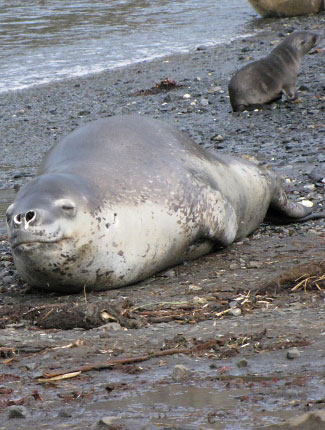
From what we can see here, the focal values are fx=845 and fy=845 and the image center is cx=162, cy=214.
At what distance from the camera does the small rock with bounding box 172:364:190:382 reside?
9.51 feet

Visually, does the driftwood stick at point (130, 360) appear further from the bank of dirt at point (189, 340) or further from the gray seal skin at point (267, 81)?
the gray seal skin at point (267, 81)

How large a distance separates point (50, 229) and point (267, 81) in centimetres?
676

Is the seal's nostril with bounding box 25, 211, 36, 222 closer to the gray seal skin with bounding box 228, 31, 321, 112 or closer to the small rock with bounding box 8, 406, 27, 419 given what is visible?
the small rock with bounding box 8, 406, 27, 419

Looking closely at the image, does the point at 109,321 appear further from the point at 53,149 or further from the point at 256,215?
the point at 256,215

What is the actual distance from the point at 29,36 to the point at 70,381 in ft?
54.2

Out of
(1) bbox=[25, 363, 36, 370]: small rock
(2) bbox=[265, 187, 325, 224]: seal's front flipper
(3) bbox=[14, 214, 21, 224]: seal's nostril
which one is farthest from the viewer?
(2) bbox=[265, 187, 325, 224]: seal's front flipper

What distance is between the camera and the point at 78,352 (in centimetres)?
333

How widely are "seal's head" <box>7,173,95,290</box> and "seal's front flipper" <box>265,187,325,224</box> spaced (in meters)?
1.89

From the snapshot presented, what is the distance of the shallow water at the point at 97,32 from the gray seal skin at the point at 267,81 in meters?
4.62

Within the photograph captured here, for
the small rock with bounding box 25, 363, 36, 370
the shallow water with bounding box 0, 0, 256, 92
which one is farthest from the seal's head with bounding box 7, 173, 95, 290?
the shallow water with bounding box 0, 0, 256, 92

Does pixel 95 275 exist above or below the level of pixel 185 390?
below

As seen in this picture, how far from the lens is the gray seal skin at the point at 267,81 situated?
9984 mm

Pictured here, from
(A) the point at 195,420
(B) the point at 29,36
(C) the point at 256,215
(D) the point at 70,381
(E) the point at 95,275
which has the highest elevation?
(A) the point at 195,420

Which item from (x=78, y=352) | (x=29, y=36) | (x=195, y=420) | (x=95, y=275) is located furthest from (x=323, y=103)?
(x=29, y=36)
